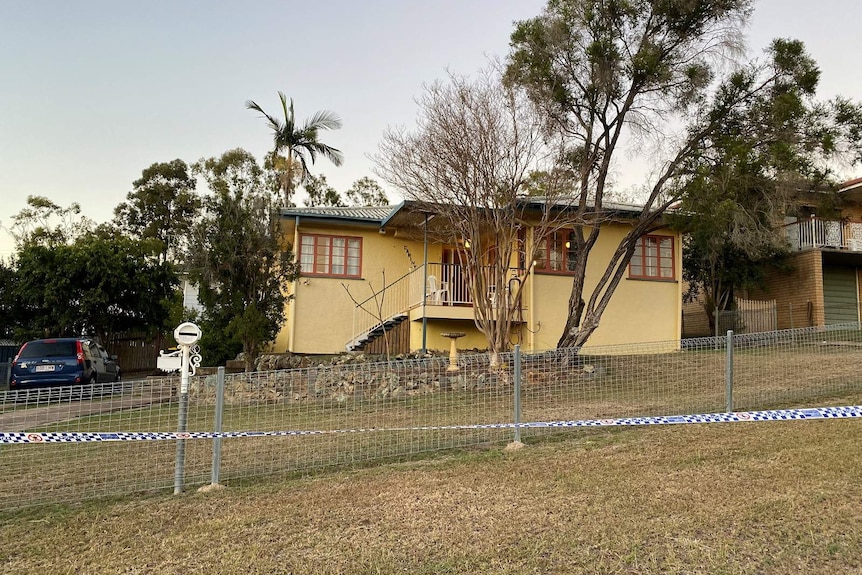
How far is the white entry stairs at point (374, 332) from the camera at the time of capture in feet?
51.6

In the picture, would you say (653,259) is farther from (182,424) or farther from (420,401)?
(182,424)

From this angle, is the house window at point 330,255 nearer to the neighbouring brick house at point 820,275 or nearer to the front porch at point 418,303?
the front porch at point 418,303

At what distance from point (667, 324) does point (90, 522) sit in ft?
48.5

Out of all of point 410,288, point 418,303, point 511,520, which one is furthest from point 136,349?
point 511,520

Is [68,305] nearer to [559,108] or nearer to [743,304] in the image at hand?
[559,108]

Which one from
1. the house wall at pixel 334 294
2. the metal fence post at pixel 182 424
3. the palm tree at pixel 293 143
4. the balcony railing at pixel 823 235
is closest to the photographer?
the metal fence post at pixel 182 424

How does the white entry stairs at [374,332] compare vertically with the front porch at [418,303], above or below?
below

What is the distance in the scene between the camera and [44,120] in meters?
16.3

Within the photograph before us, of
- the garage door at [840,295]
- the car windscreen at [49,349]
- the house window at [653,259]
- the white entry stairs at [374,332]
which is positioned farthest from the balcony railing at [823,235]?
the car windscreen at [49,349]

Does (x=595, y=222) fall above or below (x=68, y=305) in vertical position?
above

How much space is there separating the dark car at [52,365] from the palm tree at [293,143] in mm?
15005

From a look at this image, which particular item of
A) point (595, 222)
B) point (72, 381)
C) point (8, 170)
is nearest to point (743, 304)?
point (595, 222)

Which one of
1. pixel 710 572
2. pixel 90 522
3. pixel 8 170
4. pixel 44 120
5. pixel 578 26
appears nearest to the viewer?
pixel 710 572

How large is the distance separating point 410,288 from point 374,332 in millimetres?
1419
